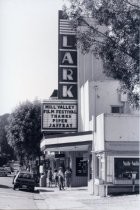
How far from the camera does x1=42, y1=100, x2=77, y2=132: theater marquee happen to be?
27.2 metres

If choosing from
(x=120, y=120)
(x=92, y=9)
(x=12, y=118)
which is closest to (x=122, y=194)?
(x=120, y=120)

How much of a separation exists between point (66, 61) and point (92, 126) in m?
4.34

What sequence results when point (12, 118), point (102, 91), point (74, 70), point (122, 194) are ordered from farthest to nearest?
point (12, 118)
point (102, 91)
point (74, 70)
point (122, 194)

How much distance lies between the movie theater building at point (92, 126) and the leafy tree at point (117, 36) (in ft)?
5.83

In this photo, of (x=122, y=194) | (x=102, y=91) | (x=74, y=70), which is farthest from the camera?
(x=102, y=91)

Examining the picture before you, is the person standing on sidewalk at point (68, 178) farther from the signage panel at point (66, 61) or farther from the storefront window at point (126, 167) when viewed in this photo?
the storefront window at point (126, 167)

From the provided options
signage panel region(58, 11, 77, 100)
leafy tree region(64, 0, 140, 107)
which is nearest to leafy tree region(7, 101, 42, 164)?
signage panel region(58, 11, 77, 100)

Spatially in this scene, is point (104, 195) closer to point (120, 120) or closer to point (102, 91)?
point (120, 120)

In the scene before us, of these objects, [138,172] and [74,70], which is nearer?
[138,172]

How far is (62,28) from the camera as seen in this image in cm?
2589

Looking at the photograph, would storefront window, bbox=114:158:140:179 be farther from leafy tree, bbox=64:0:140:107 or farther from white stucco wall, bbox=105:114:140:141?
leafy tree, bbox=64:0:140:107

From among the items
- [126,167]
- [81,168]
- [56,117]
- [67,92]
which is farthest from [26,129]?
[126,167]

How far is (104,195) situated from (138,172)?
2171 mm

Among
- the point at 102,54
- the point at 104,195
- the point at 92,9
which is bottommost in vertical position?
the point at 104,195
